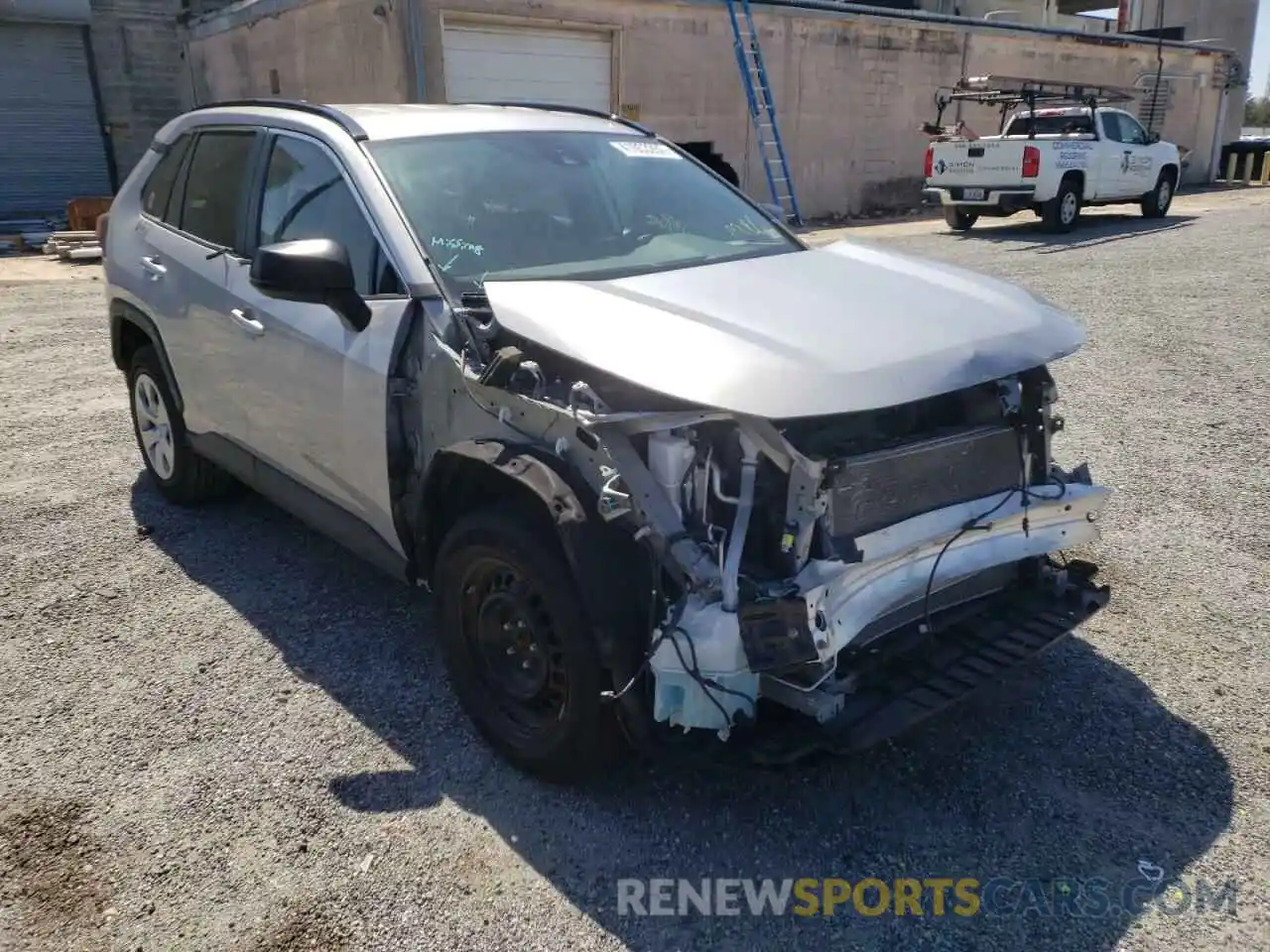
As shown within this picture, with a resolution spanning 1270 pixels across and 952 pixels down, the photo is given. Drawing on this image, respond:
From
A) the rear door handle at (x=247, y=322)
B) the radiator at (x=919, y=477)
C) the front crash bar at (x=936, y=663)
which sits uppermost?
the rear door handle at (x=247, y=322)

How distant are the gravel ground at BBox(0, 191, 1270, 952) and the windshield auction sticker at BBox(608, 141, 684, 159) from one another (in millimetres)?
2055

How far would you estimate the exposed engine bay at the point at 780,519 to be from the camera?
2578mm

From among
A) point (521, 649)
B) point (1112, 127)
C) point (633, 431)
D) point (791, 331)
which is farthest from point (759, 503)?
point (1112, 127)

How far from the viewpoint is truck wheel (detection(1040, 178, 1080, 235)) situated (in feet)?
52.1

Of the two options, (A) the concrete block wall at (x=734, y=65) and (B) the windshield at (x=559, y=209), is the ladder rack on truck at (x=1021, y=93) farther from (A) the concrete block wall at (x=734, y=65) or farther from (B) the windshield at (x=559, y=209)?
(B) the windshield at (x=559, y=209)

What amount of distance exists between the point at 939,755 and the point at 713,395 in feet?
4.87

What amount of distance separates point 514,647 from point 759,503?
87cm

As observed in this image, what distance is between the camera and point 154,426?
5277 millimetres

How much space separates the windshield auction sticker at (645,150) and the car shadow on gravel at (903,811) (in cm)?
217

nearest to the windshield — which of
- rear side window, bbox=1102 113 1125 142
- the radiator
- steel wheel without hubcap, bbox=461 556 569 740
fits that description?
steel wheel without hubcap, bbox=461 556 569 740

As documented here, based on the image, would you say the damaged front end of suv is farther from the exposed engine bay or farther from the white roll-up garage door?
the white roll-up garage door

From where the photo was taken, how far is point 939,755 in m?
3.19

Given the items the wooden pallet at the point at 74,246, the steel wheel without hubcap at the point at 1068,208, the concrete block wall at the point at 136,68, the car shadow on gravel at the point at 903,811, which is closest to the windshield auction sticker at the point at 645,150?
the car shadow on gravel at the point at 903,811

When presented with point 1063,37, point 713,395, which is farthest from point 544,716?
point 1063,37
